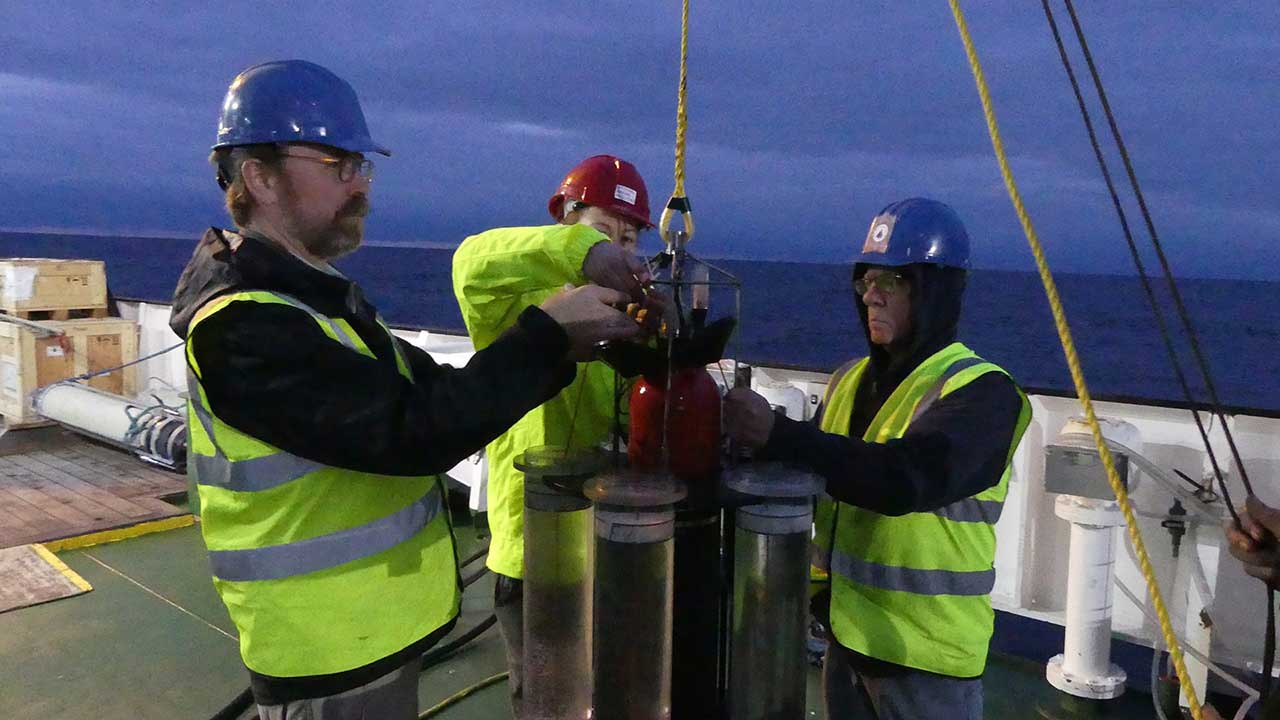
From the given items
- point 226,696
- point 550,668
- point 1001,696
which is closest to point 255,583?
point 550,668

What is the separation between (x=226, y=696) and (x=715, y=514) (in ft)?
10.1

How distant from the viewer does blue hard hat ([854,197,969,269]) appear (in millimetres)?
2154

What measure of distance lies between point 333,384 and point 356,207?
460 millimetres

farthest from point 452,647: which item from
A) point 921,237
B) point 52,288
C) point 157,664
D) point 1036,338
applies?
point 1036,338

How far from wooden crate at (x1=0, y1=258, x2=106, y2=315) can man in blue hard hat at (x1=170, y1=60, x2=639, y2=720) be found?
8.63 m

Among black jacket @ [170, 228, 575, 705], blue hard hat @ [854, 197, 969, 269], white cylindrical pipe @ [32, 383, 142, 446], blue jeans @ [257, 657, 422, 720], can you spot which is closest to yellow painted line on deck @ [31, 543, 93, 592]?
white cylindrical pipe @ [32, 383, 142, 446]

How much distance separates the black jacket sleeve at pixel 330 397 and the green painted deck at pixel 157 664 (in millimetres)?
2597

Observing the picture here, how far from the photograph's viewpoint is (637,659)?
4.38ft

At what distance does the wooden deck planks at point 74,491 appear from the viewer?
5840 millimetres

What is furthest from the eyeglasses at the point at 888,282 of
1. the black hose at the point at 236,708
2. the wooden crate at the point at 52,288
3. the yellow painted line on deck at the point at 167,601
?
the wooden crate at the point at 52,288

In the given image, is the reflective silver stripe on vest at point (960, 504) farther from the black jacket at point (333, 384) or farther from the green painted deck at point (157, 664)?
the green painted deck at point (157, 664)

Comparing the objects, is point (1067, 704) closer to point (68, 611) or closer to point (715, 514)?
point (715, 514)

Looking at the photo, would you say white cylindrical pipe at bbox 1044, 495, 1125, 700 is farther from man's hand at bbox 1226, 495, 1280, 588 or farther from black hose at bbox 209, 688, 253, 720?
black hose at bbox 209, 688, 253, 720

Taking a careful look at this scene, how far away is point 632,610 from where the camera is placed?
1.32m
